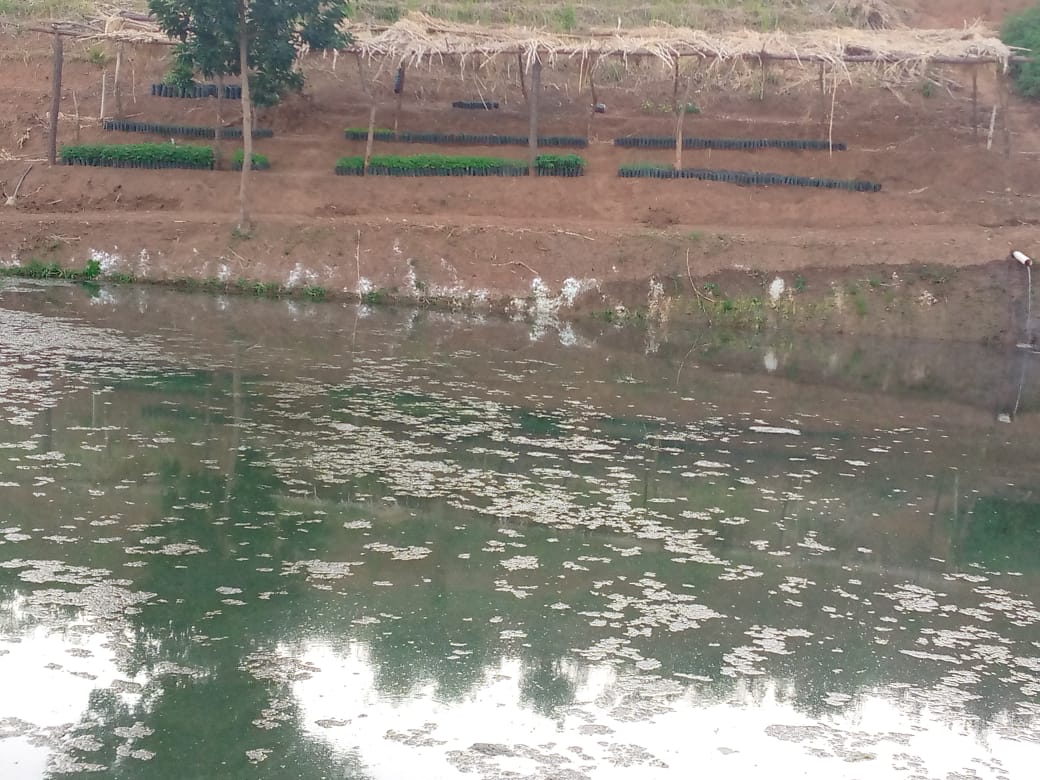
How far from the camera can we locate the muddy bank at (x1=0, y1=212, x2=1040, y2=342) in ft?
76.2

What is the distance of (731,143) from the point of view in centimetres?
2789

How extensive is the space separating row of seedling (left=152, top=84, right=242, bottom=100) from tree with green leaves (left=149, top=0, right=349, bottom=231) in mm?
3888

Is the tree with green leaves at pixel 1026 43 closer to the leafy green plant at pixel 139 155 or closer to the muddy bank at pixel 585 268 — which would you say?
the muddy bank at pixel 585 268

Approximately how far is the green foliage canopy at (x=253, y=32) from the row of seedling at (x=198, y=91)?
3724 mm

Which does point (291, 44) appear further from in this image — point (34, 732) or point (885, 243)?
point (34, 732)

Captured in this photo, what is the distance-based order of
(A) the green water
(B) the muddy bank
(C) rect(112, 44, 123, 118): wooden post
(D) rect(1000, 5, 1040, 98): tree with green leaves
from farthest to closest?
(D) rect(1000, 5, 1040, 98): tree with green leaves < (C) rect(112, 44, 123, 118): wooden post < (B) the muddy bank < (A) the green water

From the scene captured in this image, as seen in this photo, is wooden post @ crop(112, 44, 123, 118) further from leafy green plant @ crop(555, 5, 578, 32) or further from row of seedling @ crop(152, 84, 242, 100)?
leafy green plant @ crop(555, 5, 578, 32)

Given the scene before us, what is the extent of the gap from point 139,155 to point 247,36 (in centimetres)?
425

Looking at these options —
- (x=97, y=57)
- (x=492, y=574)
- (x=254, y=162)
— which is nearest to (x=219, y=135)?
(x=254, y=162)

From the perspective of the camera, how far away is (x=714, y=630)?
8180mm

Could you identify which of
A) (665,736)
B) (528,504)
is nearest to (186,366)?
(528,504)

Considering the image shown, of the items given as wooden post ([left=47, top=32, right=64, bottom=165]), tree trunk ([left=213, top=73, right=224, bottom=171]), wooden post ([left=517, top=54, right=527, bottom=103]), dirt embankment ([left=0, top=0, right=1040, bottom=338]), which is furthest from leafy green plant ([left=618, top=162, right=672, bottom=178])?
wooden post ([left=47, top=32, right=64, bottom=165])

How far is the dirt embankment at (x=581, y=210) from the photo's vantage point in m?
23.6

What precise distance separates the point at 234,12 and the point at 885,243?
14461 mm
